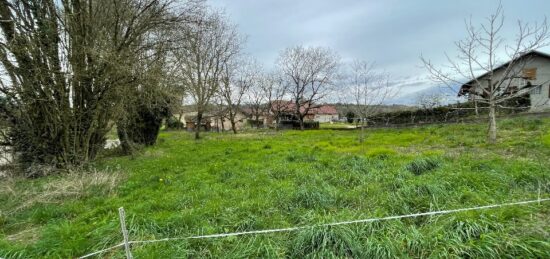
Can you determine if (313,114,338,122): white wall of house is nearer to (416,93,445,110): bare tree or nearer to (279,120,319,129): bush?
(279,120,319,129): bush

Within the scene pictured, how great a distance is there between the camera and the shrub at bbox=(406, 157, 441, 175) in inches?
264

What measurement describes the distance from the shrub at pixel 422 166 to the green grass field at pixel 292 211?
23mm

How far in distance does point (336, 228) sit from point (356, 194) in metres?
2.01

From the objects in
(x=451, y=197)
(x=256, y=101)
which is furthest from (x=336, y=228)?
(x=256, y=101)

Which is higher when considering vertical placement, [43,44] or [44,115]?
[43,44]

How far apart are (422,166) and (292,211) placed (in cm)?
403

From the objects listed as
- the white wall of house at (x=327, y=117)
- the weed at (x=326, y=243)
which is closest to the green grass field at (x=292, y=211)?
the weed at (x=326, y=243)

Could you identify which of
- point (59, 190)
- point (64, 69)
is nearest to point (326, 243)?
point (59, 190)

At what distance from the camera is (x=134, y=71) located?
30.3 ft

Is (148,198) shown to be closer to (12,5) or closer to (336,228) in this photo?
(336,228)

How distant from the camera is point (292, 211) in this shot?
14.9 feet

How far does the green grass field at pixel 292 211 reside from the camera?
309cm

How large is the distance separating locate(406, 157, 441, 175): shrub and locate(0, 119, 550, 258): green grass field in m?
0.02

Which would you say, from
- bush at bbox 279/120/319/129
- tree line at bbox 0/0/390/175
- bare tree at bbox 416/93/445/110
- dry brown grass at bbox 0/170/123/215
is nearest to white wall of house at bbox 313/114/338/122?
bush at bbox 279/120/319/129
